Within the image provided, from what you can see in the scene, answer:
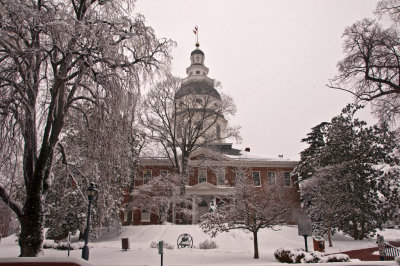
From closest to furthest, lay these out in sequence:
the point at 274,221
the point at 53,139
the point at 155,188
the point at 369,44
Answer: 1. the point at 53,139
2. the point at 369,44
3. the point at 274,221
4. the point at 155,188

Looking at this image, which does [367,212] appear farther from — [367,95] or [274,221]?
[367,95]

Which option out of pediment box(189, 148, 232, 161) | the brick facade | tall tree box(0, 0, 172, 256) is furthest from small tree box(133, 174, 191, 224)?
tall tree box(0, 0, 172, 256)

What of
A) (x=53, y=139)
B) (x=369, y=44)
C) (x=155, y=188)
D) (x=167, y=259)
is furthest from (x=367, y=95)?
(x=155, y=188)

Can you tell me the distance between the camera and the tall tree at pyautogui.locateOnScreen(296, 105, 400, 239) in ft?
87.9

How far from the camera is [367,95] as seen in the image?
1533 centimetres

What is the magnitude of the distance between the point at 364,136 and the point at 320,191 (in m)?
6.32

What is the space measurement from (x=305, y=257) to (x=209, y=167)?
2354 cm

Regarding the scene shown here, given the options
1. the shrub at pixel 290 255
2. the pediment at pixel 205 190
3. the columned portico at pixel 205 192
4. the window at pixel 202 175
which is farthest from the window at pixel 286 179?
the shrub at pixel 290 255

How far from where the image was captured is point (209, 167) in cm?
3697

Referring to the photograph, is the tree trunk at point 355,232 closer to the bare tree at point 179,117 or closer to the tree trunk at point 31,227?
the bare tree at point 179,117

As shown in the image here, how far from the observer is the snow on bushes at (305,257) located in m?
13.6

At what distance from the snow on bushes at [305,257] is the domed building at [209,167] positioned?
15913 mm

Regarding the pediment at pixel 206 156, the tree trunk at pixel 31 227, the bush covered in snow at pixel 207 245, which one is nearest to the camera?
the tree trunk at pixel 31 227

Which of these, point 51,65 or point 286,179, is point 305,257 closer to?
point 51,65
